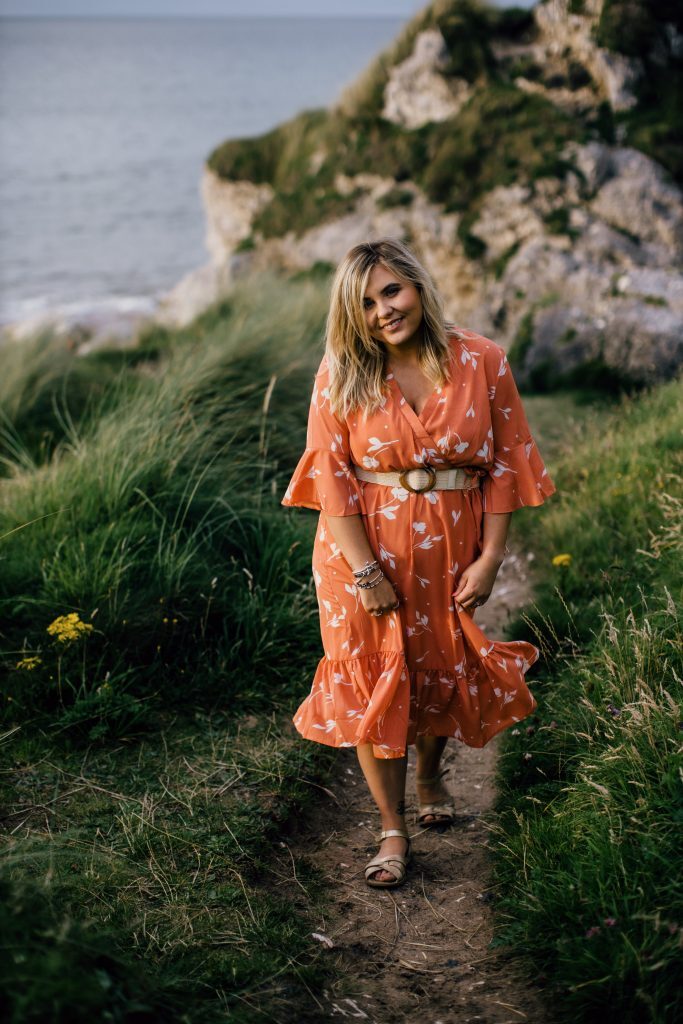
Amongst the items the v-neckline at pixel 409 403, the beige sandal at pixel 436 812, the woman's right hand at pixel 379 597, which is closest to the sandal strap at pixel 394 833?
the beige sandal at pixel 436 812

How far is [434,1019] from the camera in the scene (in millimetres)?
2664

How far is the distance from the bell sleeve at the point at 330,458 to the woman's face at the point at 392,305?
28 cm

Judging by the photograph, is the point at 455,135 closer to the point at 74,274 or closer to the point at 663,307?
the point at 663,307

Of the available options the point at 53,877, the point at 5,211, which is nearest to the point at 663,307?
the point at 53,877

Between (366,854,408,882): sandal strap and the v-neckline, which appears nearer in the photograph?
the v-neckline

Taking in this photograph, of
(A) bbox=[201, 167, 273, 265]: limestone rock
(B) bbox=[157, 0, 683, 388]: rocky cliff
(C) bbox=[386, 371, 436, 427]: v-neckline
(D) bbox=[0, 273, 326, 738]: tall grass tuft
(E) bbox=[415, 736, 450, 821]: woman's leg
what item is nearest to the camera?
(C) bbox=[386, 371, 436, 427]: v-neckline

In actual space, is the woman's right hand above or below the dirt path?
above

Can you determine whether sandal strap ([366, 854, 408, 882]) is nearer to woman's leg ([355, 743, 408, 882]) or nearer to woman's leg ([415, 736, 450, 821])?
woman's leg ([355, 743, 408, 882])

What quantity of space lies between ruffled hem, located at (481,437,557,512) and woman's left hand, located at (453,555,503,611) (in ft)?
0.63

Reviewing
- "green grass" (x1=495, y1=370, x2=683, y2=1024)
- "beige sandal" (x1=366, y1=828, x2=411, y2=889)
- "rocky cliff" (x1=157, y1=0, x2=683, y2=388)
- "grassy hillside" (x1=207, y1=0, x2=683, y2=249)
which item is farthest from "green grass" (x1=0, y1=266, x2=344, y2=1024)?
"grassy hillside" (x1=207, y1=0, x2=683, y2=249)

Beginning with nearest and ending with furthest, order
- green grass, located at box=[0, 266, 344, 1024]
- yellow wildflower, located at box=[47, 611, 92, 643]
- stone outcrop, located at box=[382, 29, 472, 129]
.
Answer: green grass, located at box=[0, 266, 344, 1024] → yellow wildflower, located at box=[47, 611, 92, 643] → stone outcrop, located at box=[382, 29, 472, 129]

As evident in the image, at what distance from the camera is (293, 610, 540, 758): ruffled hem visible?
10.4 ft

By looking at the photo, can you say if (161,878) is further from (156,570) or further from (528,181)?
(528,181)

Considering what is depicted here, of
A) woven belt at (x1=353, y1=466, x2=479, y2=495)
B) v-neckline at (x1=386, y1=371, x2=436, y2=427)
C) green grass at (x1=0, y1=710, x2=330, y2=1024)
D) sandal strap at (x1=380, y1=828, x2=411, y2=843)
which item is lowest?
sandal strap at (x1=380, y1=828, x2=411, y2=843)
